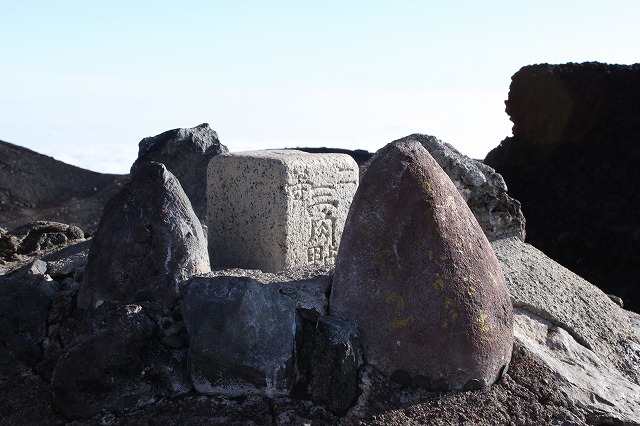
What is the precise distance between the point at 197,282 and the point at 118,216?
0.72m

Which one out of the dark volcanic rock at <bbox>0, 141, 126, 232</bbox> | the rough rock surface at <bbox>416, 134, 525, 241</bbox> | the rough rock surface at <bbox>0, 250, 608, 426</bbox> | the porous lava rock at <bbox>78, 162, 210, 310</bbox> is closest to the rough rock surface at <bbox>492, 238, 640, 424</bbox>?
the rough rock surface at <bbox>416, 134, 525, 241</bbox>

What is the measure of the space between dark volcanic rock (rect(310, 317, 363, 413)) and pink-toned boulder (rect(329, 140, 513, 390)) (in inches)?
7.6

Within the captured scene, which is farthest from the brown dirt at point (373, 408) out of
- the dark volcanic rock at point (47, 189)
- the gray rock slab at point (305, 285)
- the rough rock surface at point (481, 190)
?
the dark volcanic rock at point (47, 189)

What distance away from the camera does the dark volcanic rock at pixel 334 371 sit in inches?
176

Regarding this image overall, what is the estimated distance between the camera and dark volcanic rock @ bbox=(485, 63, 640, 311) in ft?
42.9

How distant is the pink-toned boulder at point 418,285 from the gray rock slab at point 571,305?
120cm

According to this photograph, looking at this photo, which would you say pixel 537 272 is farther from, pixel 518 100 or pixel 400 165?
pixel 518 100

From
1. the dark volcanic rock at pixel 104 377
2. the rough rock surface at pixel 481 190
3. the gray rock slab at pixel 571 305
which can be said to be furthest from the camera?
the rough rock surface at pixel 481 190

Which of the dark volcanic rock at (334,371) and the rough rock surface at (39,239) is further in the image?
the rough rock surface at (39,239)

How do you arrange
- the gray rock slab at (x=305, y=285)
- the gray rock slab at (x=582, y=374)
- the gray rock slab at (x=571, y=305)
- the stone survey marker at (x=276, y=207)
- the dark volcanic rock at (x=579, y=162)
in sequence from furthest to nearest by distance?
the dark volcanic rock at (x=579, y=162) < the gray rock slab at (x=571, y=305) < the stone survey marker at (x=276, y=207) < the gray rock slab at (x=582, y=374) < the gray rock slab at (x=305, y=285)

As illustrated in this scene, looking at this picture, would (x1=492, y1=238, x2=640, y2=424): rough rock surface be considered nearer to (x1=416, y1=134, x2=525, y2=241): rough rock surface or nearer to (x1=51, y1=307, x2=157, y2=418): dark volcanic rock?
(x1=416, y1=134, x2=525, y2=241): rough rock surface

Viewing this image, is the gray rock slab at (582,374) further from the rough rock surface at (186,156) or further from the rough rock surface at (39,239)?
the rough rock surface at (39,239)

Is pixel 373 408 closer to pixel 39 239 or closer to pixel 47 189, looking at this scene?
pixel 39 239

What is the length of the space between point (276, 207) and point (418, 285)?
152 cm
